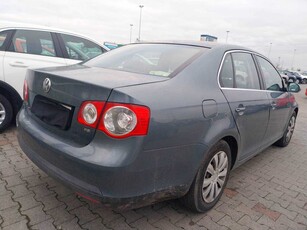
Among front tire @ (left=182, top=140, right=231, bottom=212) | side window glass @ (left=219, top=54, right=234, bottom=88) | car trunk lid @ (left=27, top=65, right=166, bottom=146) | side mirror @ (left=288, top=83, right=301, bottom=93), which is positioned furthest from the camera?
side mirror @ (left=288, top=83, right=301, bottom=93)

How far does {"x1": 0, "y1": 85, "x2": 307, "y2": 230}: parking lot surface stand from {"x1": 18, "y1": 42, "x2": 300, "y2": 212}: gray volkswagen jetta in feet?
0.69

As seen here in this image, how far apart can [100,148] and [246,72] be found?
206 centimetres

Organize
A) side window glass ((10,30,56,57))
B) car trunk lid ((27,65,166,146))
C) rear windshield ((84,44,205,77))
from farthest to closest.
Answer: side window glass ((10,30,56,57)) → rear windshield ((84,44,205,77)) → car trunk lid ((27,65,166,146))

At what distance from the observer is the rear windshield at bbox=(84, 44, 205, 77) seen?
239 centimetres

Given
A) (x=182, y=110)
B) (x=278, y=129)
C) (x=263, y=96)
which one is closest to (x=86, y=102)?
(x=182, y=110)

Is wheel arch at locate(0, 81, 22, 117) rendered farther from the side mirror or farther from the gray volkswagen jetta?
the side mirror

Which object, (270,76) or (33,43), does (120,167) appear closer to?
(270,76)

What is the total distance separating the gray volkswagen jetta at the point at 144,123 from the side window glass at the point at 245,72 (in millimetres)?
27

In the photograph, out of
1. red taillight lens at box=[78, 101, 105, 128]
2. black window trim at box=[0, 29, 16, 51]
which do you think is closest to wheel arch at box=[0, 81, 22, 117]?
black window trim at box=[0, 29, 16, 51]

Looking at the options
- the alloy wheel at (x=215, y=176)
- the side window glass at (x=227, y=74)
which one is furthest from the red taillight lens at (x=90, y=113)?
the side window glass at (x=227, y=74)

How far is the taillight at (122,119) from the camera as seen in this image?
1.72m

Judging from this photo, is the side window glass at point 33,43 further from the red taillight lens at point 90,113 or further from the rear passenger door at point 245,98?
the rear passenger door at point 245,98

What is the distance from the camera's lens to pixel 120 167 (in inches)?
66.8

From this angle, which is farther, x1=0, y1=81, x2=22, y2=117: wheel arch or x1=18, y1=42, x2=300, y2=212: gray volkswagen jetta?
x1=0, y1=81, x2=22, y2=117: wheel arch
